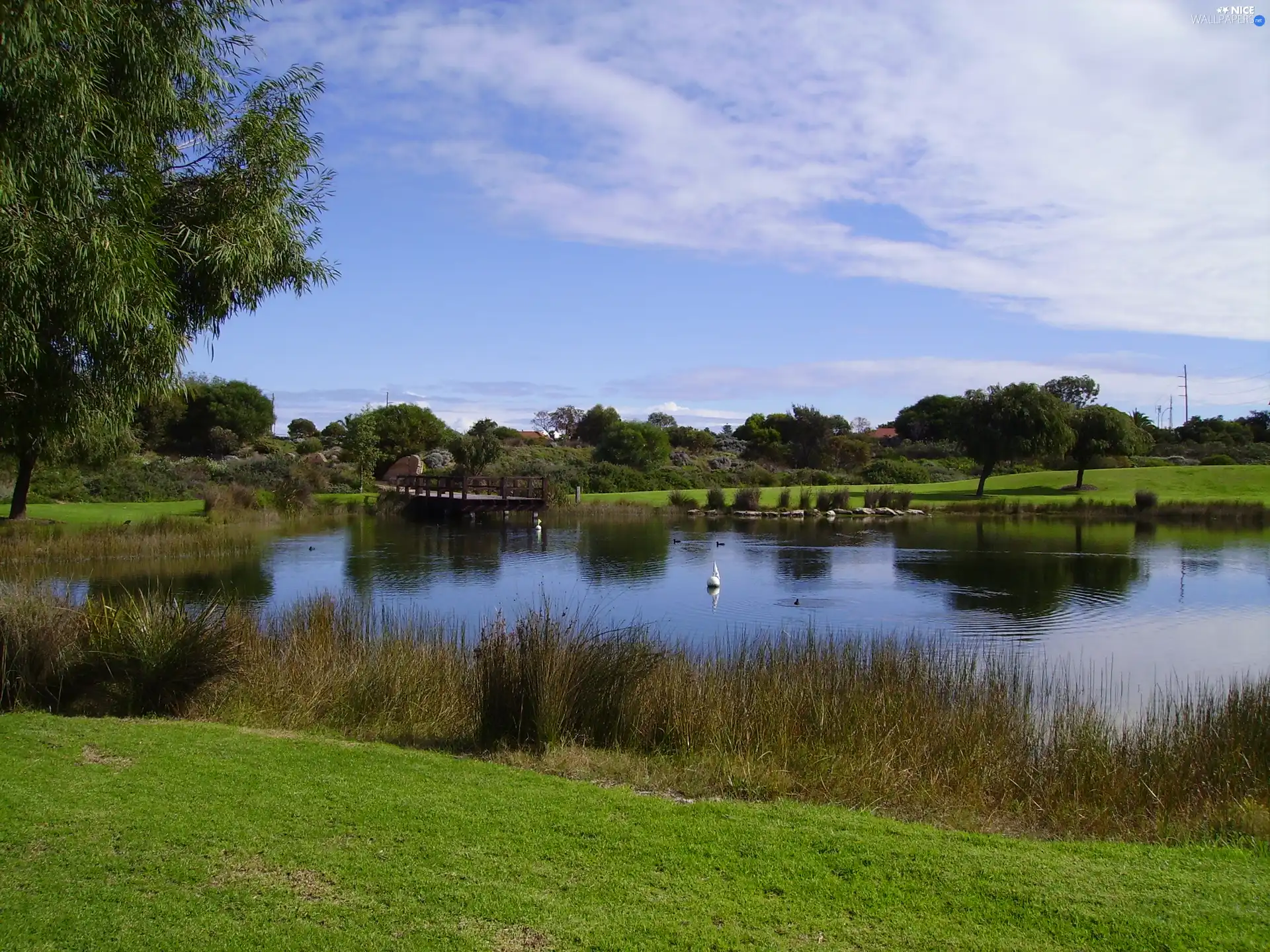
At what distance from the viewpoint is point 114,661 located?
9180 millimetres

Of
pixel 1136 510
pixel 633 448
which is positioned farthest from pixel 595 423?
pixel 1136 510

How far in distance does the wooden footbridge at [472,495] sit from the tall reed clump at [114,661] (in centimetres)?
3245

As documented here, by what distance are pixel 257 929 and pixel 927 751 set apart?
556 centimetres

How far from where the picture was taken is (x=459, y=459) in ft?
180

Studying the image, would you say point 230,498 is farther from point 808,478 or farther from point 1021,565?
point 808,478

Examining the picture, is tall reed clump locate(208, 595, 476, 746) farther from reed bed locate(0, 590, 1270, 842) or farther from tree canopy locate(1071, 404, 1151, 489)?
tree canopy locate(1071, 404, 1151, 489)

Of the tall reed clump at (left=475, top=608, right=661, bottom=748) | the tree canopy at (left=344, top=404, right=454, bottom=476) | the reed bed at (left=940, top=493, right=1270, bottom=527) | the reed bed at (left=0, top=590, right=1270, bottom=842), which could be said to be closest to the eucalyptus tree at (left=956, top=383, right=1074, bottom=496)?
the reed bed at (left=940, top=493, right=1270, bottom=527)

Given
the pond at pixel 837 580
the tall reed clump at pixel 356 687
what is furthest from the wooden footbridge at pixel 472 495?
the tall reed clump at pixel 356 687

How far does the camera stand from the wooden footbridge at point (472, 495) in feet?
139

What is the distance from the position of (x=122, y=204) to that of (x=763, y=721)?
6.20 meters

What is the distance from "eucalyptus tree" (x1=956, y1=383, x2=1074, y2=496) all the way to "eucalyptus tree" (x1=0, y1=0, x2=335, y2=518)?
4287 centimetres

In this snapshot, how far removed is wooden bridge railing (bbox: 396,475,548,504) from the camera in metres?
43.1

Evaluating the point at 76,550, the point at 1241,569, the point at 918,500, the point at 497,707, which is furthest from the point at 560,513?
the point at 497,707

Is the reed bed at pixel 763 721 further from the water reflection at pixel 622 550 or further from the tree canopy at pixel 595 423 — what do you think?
the tree canopy at pixel 595 423
